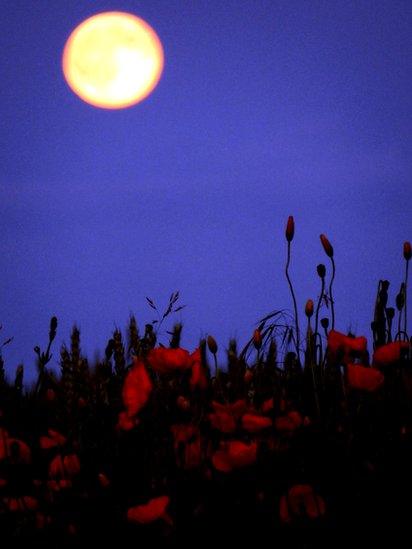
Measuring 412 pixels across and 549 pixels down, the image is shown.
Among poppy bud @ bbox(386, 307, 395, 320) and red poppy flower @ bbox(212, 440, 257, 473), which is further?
poppy bud @ bbox(386, 307, 395, 320)

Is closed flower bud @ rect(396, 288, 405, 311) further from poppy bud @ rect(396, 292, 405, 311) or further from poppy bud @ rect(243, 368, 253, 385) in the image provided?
poppy bud @ rect(243, 368, 253, 385)

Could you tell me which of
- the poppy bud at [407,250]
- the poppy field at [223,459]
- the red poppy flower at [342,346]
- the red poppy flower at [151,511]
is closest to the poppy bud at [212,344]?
the poppy field at [223,459]

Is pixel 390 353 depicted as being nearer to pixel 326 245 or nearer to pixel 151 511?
pixel 326 245

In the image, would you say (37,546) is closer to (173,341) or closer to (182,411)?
(182,411)

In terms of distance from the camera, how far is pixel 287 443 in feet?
6.68

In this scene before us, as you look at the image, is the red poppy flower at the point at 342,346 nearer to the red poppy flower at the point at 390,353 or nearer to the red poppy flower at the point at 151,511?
the red poppy flower at the point at 390,353

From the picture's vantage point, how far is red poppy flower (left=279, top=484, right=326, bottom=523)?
5.77ft

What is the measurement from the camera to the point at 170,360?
2.29 meters

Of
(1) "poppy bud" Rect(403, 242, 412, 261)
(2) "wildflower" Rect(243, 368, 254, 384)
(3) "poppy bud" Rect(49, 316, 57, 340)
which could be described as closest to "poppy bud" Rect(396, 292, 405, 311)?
(1) "poppy bud" Rect(403, 242, 412, 261)

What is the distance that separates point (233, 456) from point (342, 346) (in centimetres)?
69

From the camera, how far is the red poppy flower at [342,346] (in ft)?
7.71

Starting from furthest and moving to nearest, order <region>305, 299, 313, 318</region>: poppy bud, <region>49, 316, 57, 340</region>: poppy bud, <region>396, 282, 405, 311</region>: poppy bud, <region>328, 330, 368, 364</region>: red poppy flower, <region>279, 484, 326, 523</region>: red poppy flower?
<region>49, 316, 57, 340</region>: poppy bud → <region>396, 282, 405, 311</region>: poppy bud → <region>305, 299, 313, 318</region>: poppy bud → <region>328, 330, 368, 364</region>: red poppy flower → <region>279, 484, 326, 523</region>: red poppy flower

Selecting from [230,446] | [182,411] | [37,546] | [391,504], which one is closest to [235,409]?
[230,446]

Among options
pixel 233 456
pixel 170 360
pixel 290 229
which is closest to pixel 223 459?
pixel 233 456
